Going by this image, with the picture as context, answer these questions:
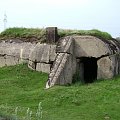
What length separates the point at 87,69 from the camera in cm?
1795

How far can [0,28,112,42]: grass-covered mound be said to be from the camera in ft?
59.1

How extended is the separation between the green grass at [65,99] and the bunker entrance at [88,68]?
1.79m

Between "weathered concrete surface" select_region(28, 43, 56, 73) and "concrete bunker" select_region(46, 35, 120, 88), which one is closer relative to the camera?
"concrete bunker" select_region(46, 35, 120, 88)

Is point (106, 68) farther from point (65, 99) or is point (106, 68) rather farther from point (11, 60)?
point (11, 60)

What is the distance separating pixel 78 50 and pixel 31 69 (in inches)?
98.1

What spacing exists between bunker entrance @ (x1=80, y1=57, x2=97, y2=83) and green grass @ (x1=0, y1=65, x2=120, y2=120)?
1.79 m

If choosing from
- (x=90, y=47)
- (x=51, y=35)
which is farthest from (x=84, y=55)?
(x=51, y=35)

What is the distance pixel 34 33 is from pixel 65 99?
7.54 m

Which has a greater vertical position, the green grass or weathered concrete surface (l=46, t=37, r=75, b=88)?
weathered concrete surface (l=46, t=37, r=75, b=88)

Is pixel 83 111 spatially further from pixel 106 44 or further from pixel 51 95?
pixel 106 44

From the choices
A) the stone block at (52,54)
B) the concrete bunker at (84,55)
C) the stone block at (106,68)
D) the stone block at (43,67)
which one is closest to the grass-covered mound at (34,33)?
the stone block at (52,54)

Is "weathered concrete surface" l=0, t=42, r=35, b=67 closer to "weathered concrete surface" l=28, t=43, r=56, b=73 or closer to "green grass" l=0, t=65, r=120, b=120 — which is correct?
"weathered concrete surface" l=28, t=43, r=56, b=73

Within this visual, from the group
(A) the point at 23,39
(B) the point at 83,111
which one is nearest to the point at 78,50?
(A) the point at 23,39

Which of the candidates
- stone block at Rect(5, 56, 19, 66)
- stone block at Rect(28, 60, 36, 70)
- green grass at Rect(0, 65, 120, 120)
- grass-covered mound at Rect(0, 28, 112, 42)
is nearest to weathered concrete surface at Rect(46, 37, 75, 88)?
green grass at Rect(0, 65, 120, 120)
